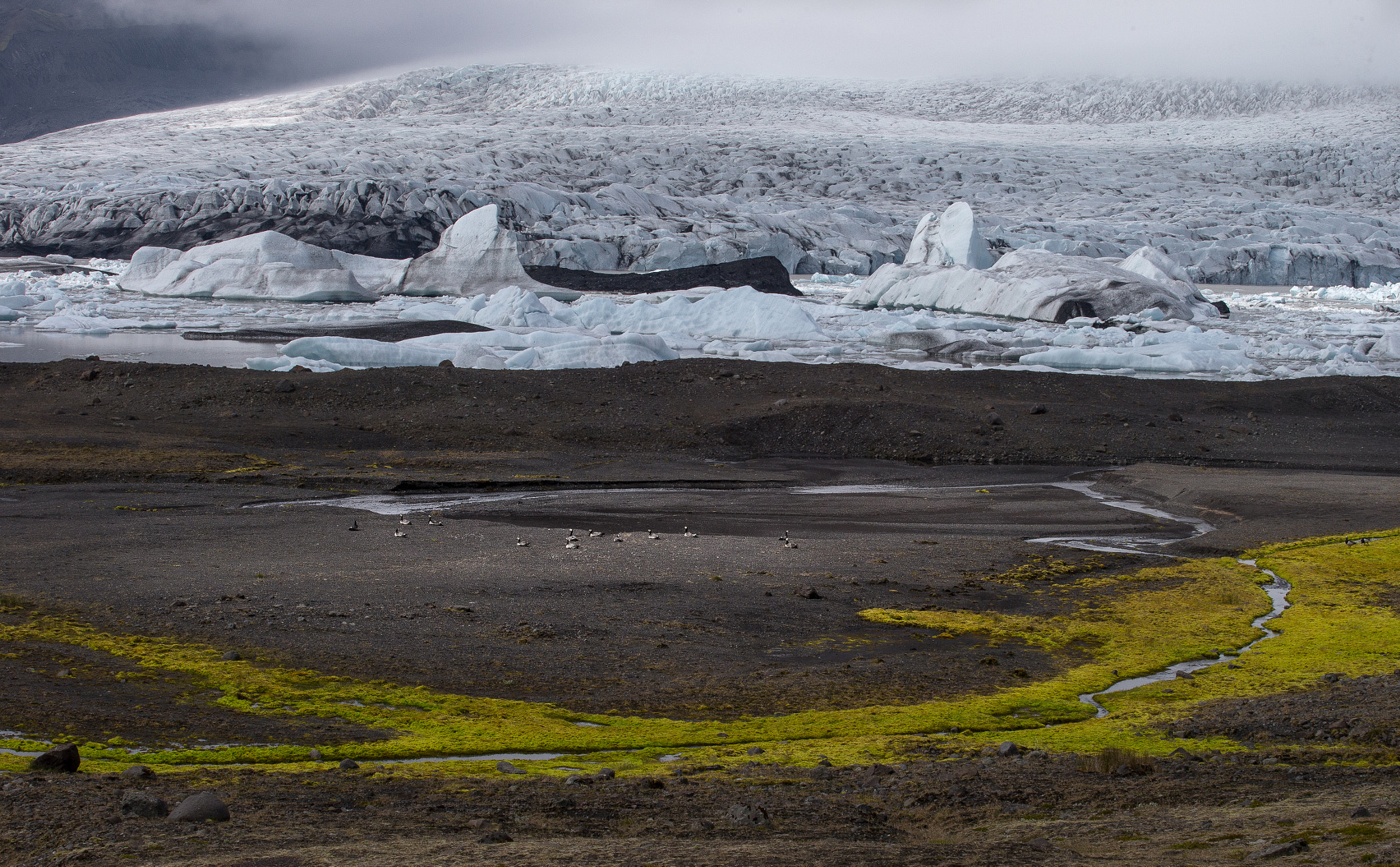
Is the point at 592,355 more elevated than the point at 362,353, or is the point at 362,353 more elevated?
the point at 362,353

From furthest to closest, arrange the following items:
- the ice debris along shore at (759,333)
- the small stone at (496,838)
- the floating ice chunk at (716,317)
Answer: the floating ice chunk at (716,317) < the ice debris along shore at (759,333) < the small stone at (496,838)

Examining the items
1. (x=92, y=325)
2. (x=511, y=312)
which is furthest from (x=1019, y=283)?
(x=92, y=325)

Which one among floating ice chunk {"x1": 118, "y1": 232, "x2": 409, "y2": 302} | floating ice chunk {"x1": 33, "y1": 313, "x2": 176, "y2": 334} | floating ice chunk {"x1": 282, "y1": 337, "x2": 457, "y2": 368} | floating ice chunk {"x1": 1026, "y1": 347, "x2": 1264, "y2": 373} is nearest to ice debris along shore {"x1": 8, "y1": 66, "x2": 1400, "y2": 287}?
floating ice chunk {"x1": 118, "y1": 232, "x2": 409, "y2": 302}

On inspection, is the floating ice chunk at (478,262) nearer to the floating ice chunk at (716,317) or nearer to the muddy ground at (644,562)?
the floating ice chunk at (716,317)

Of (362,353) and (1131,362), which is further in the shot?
(1131,362)

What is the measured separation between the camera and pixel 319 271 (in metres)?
40.6

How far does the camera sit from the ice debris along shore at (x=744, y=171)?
51.5 metres

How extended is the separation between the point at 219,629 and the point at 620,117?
83.2 metres

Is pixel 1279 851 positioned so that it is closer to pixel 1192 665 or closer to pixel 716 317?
pixel 1192 665

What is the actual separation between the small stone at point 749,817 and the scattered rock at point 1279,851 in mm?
1585

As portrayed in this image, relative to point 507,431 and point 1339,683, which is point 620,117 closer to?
point 507,431

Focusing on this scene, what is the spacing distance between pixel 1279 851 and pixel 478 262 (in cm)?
3980

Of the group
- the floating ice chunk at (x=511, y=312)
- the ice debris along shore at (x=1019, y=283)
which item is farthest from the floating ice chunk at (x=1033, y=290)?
the floating ice chunk at (x=511, y=312)

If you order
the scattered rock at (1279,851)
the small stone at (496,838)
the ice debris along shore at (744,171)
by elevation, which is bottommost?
the small stone at (496,838)
